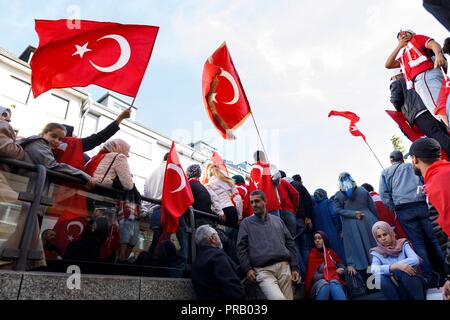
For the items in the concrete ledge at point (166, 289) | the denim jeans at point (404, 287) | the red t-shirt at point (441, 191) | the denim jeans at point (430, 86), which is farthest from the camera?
the denim jeans at point (430, 86)

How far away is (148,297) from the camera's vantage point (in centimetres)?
341

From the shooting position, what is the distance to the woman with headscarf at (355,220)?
506 centimetres

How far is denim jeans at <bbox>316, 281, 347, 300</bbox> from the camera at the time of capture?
459 cm

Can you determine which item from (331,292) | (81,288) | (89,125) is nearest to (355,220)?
(331,292)

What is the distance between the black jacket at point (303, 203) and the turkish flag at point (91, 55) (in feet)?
10.6

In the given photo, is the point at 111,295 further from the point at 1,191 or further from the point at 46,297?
the point at 1,191

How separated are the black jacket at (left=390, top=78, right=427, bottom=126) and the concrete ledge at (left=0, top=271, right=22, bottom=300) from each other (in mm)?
5069

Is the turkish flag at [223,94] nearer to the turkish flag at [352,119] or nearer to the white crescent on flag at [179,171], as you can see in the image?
the white crescent on flag at [179,171]

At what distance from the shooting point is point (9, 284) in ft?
8.47

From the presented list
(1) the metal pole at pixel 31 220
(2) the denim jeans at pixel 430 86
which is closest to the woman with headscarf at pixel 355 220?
(2) the denim jeans at pixel 430 86

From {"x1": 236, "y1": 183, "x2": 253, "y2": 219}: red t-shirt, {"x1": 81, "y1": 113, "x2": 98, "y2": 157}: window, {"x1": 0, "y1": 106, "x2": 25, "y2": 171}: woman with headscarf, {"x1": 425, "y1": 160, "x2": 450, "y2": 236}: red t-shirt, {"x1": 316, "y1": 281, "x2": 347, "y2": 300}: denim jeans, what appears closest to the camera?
{"x1": 425, "y1": 160, "x2": 450, "y2": 236}: red t-shirt

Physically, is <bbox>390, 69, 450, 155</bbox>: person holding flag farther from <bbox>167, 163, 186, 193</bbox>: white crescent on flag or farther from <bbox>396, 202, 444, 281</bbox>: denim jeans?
<bbox>167, 163, 186, 193</bbox>: white crescent on flag

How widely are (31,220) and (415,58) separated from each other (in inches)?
203

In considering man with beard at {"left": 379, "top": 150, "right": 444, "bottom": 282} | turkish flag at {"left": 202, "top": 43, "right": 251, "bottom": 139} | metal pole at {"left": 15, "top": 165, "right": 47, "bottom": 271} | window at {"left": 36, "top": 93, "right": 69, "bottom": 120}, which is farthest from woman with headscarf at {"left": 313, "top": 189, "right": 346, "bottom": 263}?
window at {"left": 36, "top": 93, "right": 69, "bottom": 120}
